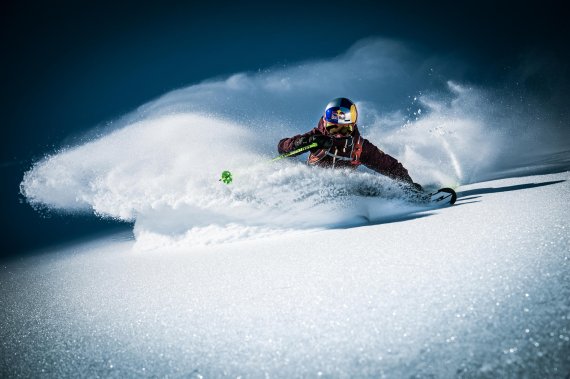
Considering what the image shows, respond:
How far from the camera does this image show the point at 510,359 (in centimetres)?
75

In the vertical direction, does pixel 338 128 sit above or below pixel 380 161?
above

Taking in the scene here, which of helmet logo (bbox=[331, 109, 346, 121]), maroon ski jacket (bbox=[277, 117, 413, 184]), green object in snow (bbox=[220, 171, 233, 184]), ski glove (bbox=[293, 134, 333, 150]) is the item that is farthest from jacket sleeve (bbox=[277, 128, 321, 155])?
green object in snow (bbox=[220, 171, 233, 184])

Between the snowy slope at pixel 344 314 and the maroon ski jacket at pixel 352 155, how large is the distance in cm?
258

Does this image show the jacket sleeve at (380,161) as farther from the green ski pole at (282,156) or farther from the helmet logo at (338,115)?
the green ski pole at (282,156)

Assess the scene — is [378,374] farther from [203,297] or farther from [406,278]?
[203,297]

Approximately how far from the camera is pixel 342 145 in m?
4.88

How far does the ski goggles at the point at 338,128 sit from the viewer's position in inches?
185

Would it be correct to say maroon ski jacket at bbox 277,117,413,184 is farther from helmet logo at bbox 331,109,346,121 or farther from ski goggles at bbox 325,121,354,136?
Result: helmet logo at bbox 331,109,346,121

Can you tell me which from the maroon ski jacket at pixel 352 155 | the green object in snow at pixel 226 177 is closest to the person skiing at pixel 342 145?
the maroon ski jacket at pixel 352 155

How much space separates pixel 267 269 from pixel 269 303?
2.00ft

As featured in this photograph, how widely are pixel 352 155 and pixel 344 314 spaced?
409cm

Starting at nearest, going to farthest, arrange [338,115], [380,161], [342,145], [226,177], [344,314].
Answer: [344,314], [226,177], [338,115], [342,145], [380,161]

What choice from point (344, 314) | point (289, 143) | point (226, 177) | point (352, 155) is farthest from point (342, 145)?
point (344, 314)

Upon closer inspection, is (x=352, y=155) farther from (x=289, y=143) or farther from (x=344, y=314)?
(x=344, y=314)
